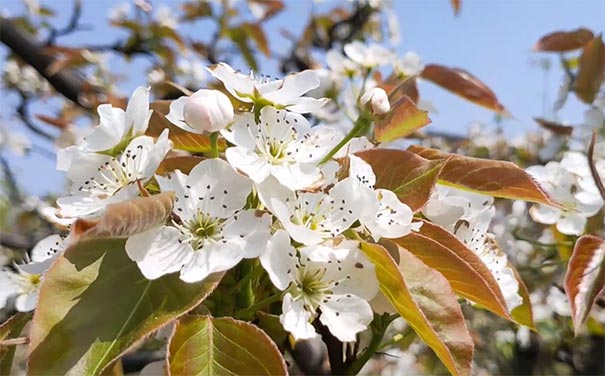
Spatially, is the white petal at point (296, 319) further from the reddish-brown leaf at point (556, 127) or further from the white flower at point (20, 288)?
the reddish-brown leaf at point (556, 127)

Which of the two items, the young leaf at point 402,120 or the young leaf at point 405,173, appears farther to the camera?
the young leaf at point 402,120

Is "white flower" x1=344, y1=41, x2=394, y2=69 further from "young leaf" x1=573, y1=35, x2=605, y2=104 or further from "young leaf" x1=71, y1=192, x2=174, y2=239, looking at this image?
"young leaf" x1=71, y1=192, x2=174, y2=239

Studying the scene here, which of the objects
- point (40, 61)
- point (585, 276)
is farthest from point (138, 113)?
point (40, 61)

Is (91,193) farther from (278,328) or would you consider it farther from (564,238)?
(564,238)

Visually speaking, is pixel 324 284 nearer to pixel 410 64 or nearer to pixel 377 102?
pixel 377 102

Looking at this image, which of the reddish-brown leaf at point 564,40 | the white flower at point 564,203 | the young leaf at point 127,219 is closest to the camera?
the young leaf at point 127,219

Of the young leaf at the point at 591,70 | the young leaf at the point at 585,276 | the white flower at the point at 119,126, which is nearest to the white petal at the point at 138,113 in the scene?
the white flower at the point at 119,126

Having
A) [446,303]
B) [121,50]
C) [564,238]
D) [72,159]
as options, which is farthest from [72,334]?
[121,50]

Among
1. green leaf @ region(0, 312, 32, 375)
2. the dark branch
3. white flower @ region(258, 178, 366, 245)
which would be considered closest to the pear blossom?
white flower @ region(258, 178, 366, 245)
